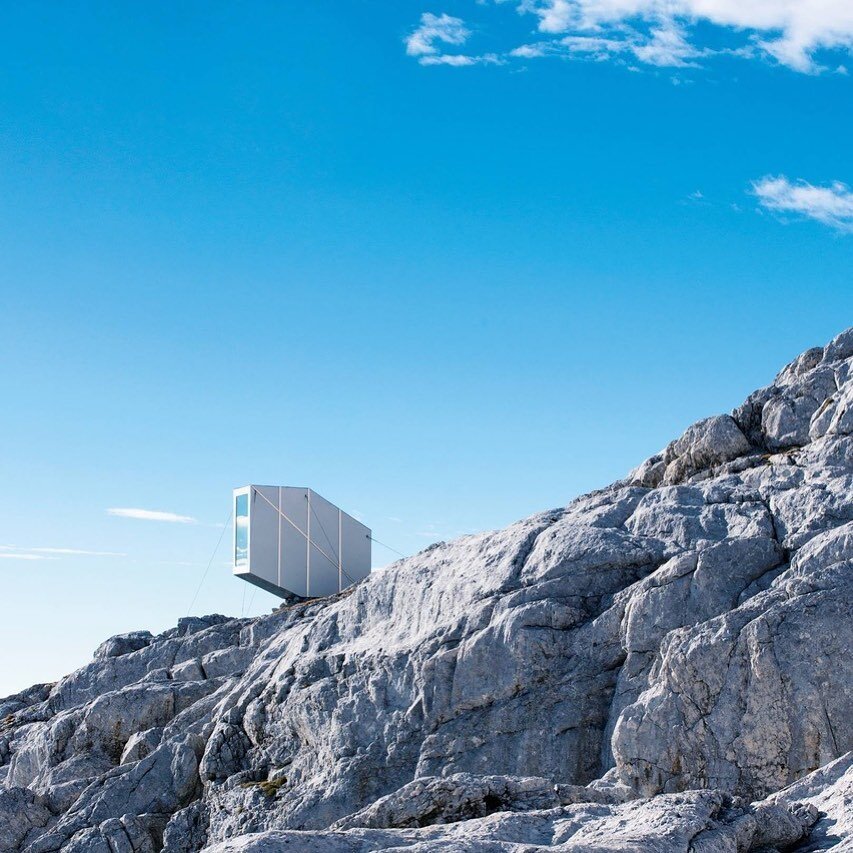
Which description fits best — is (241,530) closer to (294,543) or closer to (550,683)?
(294,543)

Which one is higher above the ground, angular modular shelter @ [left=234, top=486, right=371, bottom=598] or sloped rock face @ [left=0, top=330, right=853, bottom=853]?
angular modular shelter @ [left=234, top=486, right=371, bottom=598]

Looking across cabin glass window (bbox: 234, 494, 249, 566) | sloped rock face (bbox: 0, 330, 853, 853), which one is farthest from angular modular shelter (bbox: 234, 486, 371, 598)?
sloped rock face (bbox: 0, 330, 853, 853)

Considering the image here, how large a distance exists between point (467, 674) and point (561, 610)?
110 inches

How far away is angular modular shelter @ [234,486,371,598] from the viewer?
142 feet

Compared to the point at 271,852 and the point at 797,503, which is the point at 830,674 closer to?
the point at 797,503

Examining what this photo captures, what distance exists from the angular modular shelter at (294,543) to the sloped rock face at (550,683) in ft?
23.2

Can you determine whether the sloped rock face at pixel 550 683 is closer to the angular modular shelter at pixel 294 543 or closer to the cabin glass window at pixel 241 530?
the angular modular shelter at pixel 294 543

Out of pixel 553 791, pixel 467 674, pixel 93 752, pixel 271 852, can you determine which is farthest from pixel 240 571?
pixel 271 852

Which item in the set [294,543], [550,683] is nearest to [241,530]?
[294,543]

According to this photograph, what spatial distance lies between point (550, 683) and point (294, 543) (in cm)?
2062

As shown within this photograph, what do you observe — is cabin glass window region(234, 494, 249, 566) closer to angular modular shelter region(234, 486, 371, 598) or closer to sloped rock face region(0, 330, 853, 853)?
angular modular shelter region(234, 486, 371, 598)

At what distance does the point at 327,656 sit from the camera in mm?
30641

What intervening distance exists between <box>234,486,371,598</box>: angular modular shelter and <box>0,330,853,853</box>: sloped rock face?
23.2 feet

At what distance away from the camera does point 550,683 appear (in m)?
25.4
